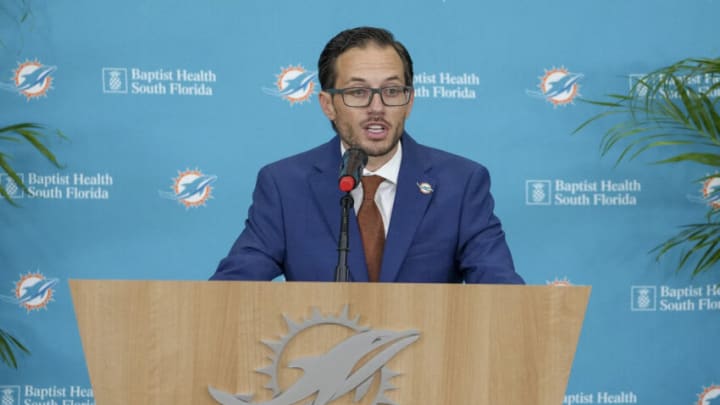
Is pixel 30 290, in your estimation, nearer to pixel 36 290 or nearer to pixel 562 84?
pixel 36 290

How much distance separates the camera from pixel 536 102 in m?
3.97

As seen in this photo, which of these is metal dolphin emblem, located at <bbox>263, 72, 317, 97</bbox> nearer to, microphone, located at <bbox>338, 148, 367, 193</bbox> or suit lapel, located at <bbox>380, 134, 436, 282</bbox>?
suit lapel, located at <bbox>380, 134, 436, 282</bbox>

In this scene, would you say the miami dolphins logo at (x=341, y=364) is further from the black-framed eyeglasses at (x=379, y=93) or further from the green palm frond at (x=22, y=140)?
the green palm frond at (x=22, y=140)

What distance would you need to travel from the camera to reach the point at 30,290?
3.85 m

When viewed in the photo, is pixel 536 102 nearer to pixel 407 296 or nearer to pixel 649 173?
pixel 649 173

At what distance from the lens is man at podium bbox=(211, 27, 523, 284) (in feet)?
7.93

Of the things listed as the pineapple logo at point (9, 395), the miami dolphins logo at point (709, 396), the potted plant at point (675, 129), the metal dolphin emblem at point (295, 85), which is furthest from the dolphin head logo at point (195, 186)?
the miami dolphins logo at point (709, 396)

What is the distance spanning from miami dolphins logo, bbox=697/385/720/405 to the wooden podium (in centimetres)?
266

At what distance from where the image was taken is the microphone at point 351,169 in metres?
1.91

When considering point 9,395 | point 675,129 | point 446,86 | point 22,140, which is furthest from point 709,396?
point 22,140

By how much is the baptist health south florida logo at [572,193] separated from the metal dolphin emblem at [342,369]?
241 cm

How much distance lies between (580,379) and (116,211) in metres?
2.20

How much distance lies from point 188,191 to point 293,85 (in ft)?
2.17

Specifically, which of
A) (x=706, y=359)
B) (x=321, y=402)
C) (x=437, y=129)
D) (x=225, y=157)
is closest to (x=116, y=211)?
(x=225, y=157)
